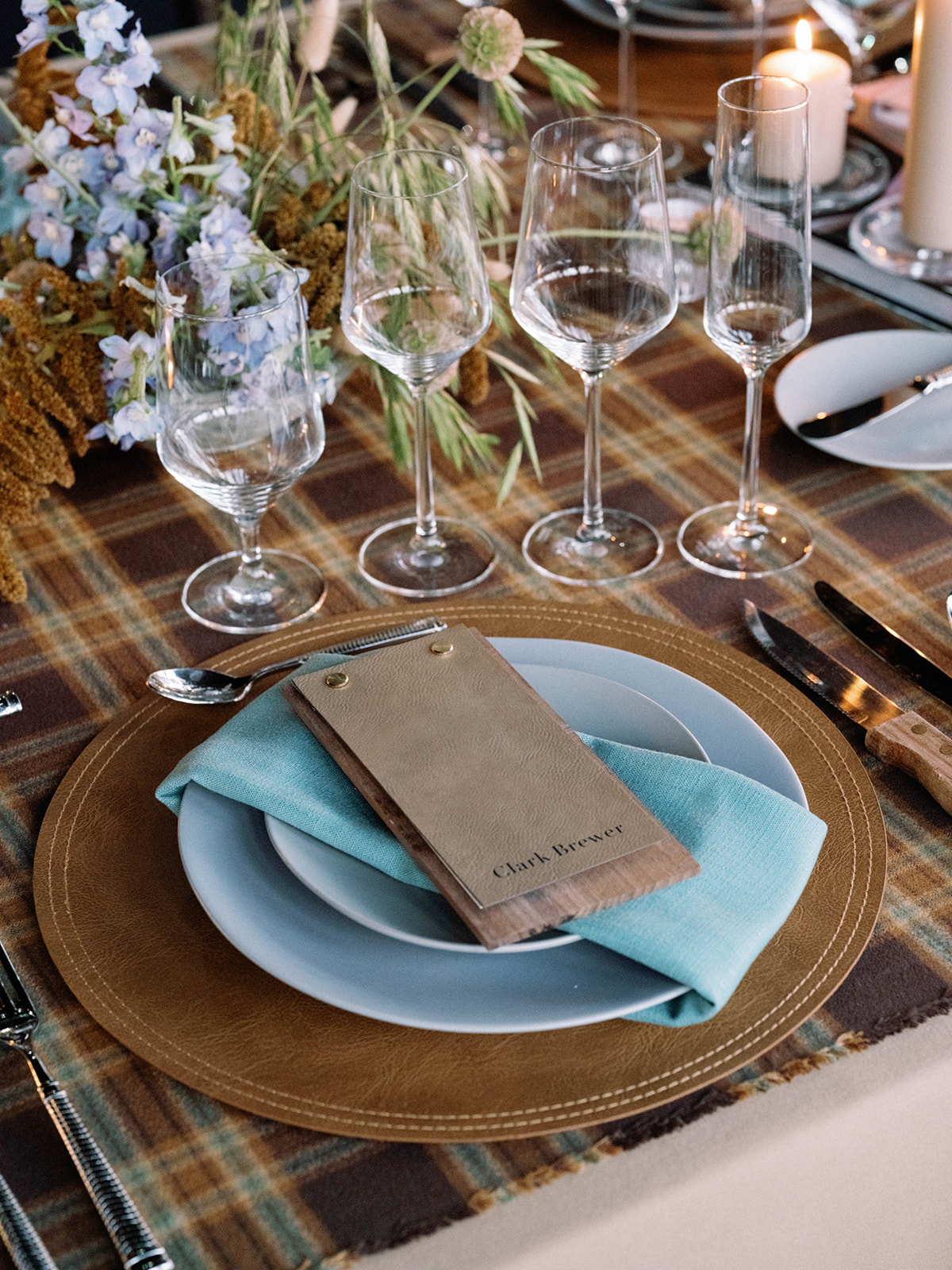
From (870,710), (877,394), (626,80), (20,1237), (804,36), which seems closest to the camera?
(20,1237)

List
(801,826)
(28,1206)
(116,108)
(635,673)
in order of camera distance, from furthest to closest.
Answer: (116,108), (635,673), (801,826), (28,1206)

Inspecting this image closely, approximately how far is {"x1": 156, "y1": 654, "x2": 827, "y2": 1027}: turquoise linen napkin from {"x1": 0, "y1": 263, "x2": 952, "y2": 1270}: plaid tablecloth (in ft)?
0.21

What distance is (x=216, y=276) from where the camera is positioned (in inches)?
38.3

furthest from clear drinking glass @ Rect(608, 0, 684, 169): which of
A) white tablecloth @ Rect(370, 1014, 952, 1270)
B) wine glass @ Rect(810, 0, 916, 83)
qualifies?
white tablecloth @ Rect(370, 1014, 952, 1270)

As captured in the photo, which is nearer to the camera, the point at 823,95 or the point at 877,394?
the point at 877,394

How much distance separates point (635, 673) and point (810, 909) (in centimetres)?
21

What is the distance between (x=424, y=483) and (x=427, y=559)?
0.19 feet

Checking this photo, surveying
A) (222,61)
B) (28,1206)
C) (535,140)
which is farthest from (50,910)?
(222,61)

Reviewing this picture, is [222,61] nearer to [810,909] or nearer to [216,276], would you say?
[216,276]

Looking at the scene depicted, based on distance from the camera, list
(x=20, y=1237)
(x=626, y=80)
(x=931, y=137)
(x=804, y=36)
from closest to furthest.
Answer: (x=20, y=1237), (x=931, y=137), (x=804, y=36), (x=626, y=80)

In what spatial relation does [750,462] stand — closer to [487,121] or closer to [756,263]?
[756,263]

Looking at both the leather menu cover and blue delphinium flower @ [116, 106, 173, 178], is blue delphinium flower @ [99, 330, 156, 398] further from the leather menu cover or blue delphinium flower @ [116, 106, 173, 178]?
the leather menu cover

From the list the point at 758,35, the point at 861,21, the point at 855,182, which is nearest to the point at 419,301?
the point at 855,182

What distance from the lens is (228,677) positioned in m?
0.93
